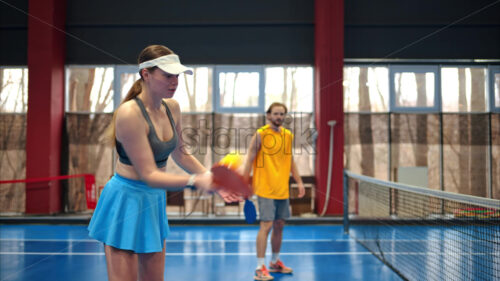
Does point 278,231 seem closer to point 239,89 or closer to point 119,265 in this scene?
point 119,265

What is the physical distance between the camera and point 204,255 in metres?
5.89

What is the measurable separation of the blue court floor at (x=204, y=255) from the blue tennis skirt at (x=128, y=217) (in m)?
2.94

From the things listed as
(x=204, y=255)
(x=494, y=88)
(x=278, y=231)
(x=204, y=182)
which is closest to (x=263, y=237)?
(x=278, y=231)

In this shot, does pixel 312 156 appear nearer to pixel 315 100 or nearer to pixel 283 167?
pixel 315 100

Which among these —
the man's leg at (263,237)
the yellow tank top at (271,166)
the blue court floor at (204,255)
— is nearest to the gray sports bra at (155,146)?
the yellow tank top at (271,166)

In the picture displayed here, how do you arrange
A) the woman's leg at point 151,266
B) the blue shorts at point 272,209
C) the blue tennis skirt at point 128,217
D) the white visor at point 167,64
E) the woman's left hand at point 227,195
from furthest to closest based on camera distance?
the blue shorts at point 272,209 → the woman's leg at point 151,266 → the blue tennis skirt at point 128,217 → the white visor at point 167,64 → the woman's left hand at point 227,195

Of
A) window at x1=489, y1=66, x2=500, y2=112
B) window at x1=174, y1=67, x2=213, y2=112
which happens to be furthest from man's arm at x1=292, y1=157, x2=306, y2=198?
window at x1=489, y1=66, x2=500, y2=112

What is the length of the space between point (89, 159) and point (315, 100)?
553cm

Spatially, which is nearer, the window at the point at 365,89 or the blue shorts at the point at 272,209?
the blue shorts at the point at 272,209

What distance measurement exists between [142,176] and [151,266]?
0.62 meters

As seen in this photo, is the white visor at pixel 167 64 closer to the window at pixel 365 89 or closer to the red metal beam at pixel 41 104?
the window at pixel 365 89

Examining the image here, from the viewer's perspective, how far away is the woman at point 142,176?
6.02 ft

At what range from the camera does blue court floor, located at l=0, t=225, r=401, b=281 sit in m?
4.90

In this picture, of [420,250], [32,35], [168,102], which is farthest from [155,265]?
[32,35]
